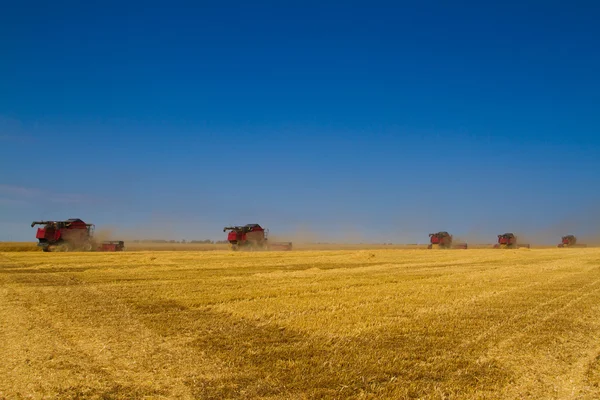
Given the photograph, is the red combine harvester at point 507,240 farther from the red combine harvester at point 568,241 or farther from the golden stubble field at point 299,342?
the golden stubble field at point 299,342

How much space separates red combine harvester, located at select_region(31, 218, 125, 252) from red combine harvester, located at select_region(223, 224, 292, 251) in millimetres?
13953

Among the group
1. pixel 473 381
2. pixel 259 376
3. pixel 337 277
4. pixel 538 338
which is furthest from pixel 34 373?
pixel 337 277

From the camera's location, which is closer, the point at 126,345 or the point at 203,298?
the point at 126,345

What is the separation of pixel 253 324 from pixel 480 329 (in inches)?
195

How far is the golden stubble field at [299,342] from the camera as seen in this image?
619cm

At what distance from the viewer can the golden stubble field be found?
619cm

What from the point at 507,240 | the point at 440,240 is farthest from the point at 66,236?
the point at 507,240

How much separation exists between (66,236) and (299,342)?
44841 millimetres

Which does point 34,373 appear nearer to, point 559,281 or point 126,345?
point 126,345

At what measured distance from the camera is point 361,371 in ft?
22.3

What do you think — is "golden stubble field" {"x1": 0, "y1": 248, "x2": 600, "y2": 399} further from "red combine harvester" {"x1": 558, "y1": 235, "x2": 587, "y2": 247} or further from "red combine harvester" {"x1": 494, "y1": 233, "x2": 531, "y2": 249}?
"red combine harvester" {"x1": 558, "y1": 235, "x2": 587, "y2": 247}

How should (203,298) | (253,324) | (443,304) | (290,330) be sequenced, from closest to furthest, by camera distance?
(290,330), (253,324), (443,304), (203,298)

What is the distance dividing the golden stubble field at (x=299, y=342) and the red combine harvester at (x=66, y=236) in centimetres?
3323

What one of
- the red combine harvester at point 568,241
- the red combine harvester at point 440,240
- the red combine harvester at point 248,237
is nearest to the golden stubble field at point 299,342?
the red combine harvester at point 248,237
